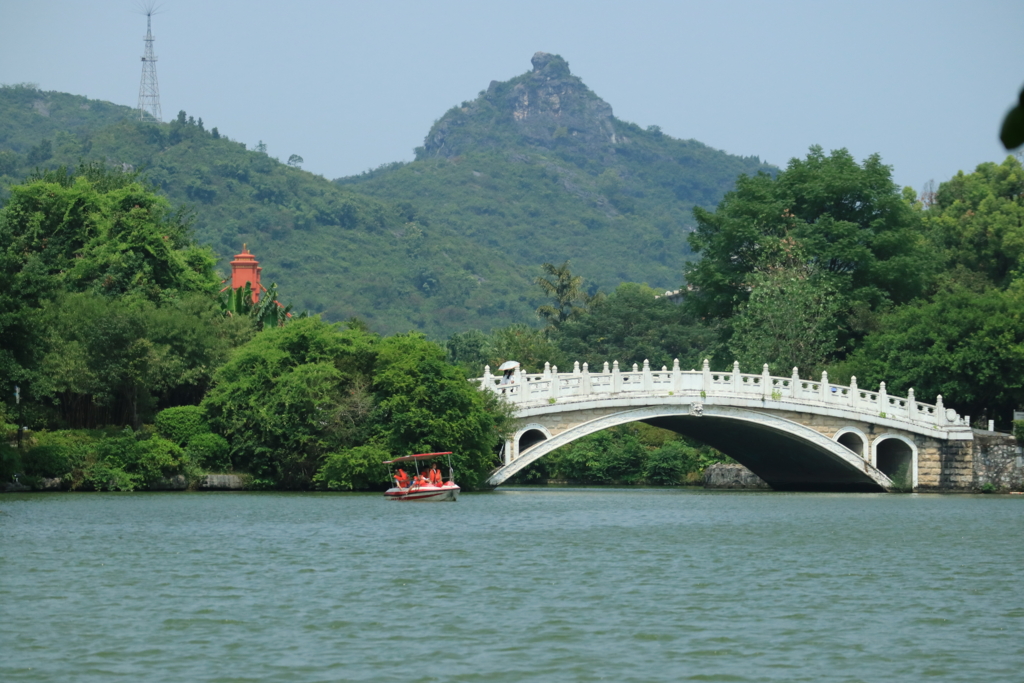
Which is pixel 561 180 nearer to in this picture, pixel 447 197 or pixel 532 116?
pixel 447 197

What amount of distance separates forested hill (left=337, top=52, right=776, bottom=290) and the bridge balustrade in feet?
241

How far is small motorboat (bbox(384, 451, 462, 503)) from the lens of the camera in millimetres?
30297

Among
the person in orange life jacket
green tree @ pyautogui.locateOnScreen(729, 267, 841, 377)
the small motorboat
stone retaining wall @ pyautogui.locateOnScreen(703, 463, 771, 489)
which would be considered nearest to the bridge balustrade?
the small motorboat

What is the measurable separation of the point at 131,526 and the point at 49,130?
346 feet

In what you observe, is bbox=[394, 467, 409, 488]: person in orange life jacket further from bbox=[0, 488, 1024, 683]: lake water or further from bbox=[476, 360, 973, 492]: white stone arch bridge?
bbox=[476, 360, 973, 492]: white stone arch bridge

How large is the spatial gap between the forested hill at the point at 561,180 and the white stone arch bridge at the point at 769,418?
71.9m

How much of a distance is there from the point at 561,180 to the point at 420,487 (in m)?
109

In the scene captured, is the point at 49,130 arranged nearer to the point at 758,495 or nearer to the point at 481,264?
the point at 481,264

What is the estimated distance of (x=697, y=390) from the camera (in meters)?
35.8

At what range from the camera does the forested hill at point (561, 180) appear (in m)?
119

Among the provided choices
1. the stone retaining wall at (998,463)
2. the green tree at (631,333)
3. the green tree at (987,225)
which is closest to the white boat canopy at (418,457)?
the stone retaining wall at (998,463)

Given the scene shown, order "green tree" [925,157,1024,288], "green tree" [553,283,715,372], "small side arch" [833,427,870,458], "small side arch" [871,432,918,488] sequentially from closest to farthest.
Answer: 1. "small side arch" [833,427,870,458]
2. "small side arch" [871,432,918,488]
3. "green tree" [925,157,1024,288]
4. "green tree" [553,283,715,372]

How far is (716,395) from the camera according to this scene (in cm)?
3575

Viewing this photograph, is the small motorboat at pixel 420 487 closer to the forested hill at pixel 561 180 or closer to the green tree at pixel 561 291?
the green tree at pixel 561 291
